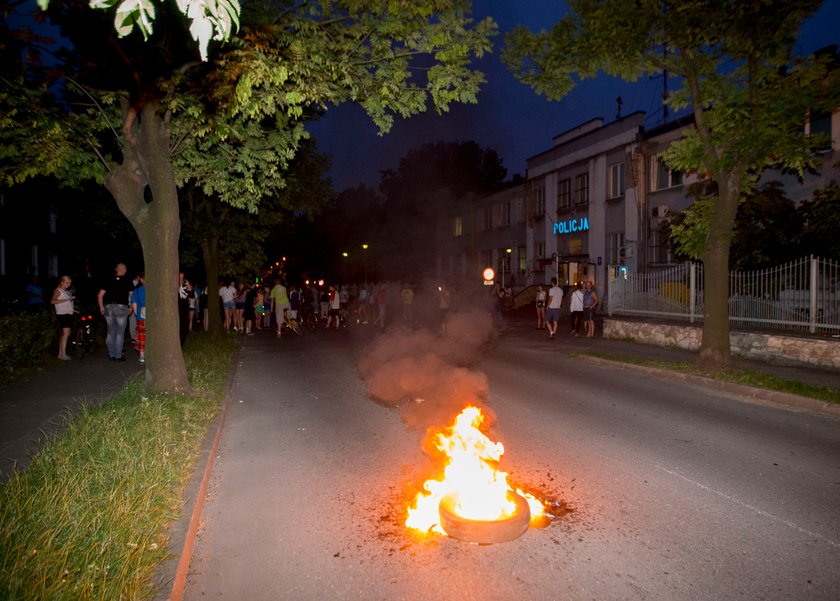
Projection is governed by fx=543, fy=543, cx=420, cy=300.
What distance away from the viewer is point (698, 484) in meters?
4.86

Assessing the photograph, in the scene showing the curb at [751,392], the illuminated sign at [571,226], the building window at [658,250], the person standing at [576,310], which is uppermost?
the illuminated sign at [571,226]

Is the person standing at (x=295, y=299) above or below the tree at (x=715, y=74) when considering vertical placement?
below

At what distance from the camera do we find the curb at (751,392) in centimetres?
773

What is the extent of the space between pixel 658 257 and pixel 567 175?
Result: 8571mm

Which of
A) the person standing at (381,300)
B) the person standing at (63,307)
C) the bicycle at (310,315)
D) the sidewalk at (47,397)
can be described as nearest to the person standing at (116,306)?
the sidewalk at (47,397)

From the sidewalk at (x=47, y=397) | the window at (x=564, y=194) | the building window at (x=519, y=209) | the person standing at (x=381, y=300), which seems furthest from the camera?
the building window at (x=519, y=209)

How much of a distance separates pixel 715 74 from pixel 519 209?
2660 cm

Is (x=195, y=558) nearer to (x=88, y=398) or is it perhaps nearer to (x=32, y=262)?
(x=88, y=398)

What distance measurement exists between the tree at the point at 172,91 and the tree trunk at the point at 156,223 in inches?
0.6

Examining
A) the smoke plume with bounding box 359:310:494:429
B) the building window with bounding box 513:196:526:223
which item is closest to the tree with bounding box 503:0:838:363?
the smoke plume with bounding box 359:310:494:429

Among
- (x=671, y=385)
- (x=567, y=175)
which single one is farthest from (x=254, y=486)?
(x=567, y=175)

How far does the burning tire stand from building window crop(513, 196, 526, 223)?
33.7 meters

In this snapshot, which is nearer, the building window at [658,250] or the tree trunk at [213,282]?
the tree trunk at [213,282]

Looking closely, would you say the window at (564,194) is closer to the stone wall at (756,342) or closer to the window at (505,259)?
the window at (505,259)
